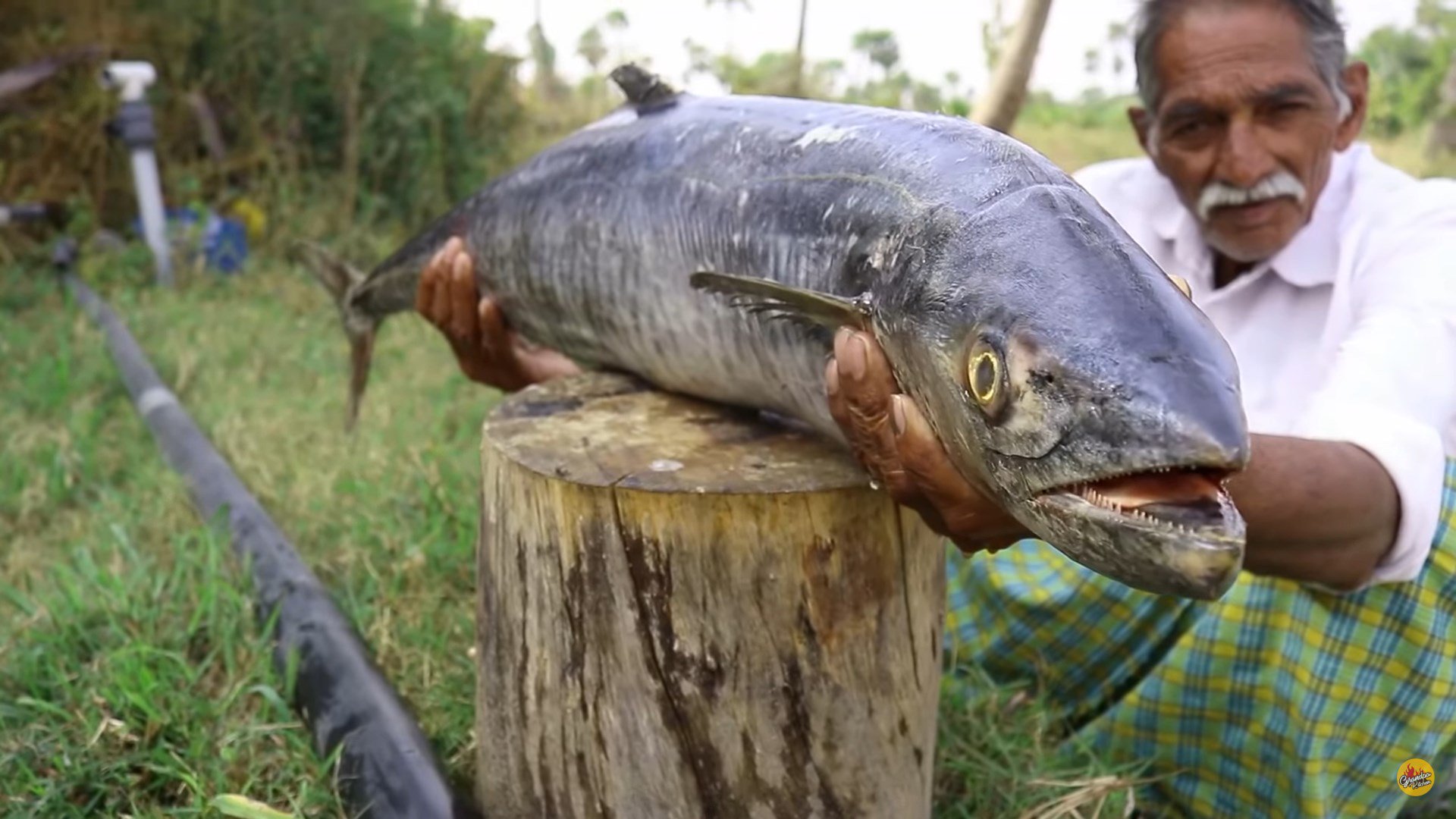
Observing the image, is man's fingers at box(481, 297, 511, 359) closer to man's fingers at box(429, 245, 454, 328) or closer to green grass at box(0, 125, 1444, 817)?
man's fingers at box(429, 245, 454, 328)

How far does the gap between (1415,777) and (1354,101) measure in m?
1.42

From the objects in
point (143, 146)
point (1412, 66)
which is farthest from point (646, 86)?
point (1412, 66)

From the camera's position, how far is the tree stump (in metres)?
1.71

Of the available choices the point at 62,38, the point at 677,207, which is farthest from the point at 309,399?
the point at 62,38

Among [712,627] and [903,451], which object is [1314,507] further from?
[712,627]

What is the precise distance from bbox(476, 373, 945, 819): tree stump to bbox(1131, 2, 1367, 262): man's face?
1126 mm

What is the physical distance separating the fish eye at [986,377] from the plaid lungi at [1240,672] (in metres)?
1.13

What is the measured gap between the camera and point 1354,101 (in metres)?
2.57

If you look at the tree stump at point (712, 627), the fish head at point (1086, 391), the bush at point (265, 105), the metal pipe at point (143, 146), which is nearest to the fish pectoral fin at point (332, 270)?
the tree stump at point (712, 627)

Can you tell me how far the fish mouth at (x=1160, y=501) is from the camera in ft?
3.62

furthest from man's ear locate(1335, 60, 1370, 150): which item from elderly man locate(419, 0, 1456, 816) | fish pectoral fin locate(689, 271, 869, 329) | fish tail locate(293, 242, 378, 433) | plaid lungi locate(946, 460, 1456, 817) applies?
fish tail locate(293, 242, 378, 433)

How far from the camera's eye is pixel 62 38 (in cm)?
750

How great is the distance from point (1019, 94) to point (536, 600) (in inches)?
193

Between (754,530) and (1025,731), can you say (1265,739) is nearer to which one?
(1025,731)
